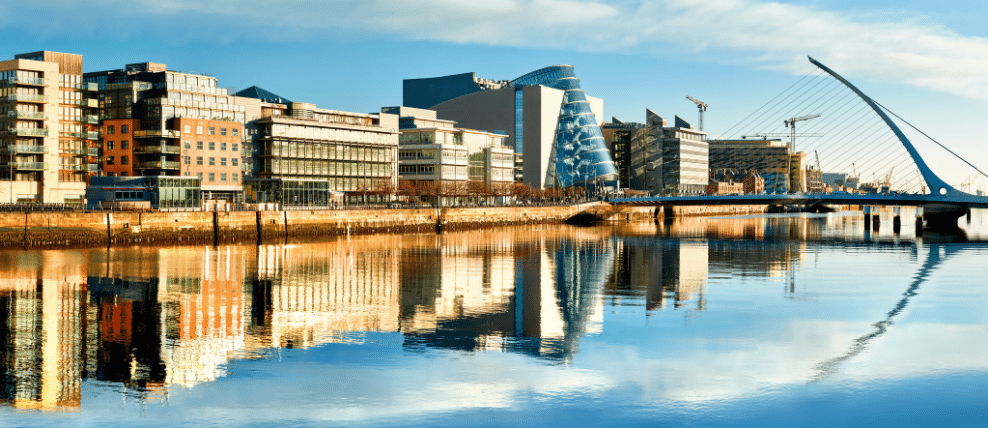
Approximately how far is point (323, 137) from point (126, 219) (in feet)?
130

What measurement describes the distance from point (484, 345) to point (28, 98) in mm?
64190

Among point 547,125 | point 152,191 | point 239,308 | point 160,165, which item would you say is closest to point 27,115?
point 160,165

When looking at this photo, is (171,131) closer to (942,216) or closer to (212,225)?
(212,225)

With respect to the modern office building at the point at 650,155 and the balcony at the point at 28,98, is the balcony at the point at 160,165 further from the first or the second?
the modern office building at the point at 650,155

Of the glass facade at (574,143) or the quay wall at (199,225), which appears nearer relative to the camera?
the quay wall at (199,225)

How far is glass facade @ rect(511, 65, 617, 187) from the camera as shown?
146m

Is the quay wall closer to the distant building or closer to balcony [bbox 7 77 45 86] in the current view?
the distant building

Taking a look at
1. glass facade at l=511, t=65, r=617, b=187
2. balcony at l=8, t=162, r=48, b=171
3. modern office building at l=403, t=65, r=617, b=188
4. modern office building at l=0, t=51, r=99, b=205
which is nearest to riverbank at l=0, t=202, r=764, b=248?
modern office building at l=0, t=51, r=99, b=205

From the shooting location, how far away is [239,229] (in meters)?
62.9

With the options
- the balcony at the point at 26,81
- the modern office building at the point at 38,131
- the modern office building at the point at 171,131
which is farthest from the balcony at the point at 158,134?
the balcony at the point at 26,81

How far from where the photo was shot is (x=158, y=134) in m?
78.4

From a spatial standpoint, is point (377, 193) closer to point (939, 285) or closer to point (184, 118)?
point (184, 118)

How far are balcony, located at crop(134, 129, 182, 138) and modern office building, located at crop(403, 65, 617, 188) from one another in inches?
2755

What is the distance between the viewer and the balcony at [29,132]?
7425 centimetres
